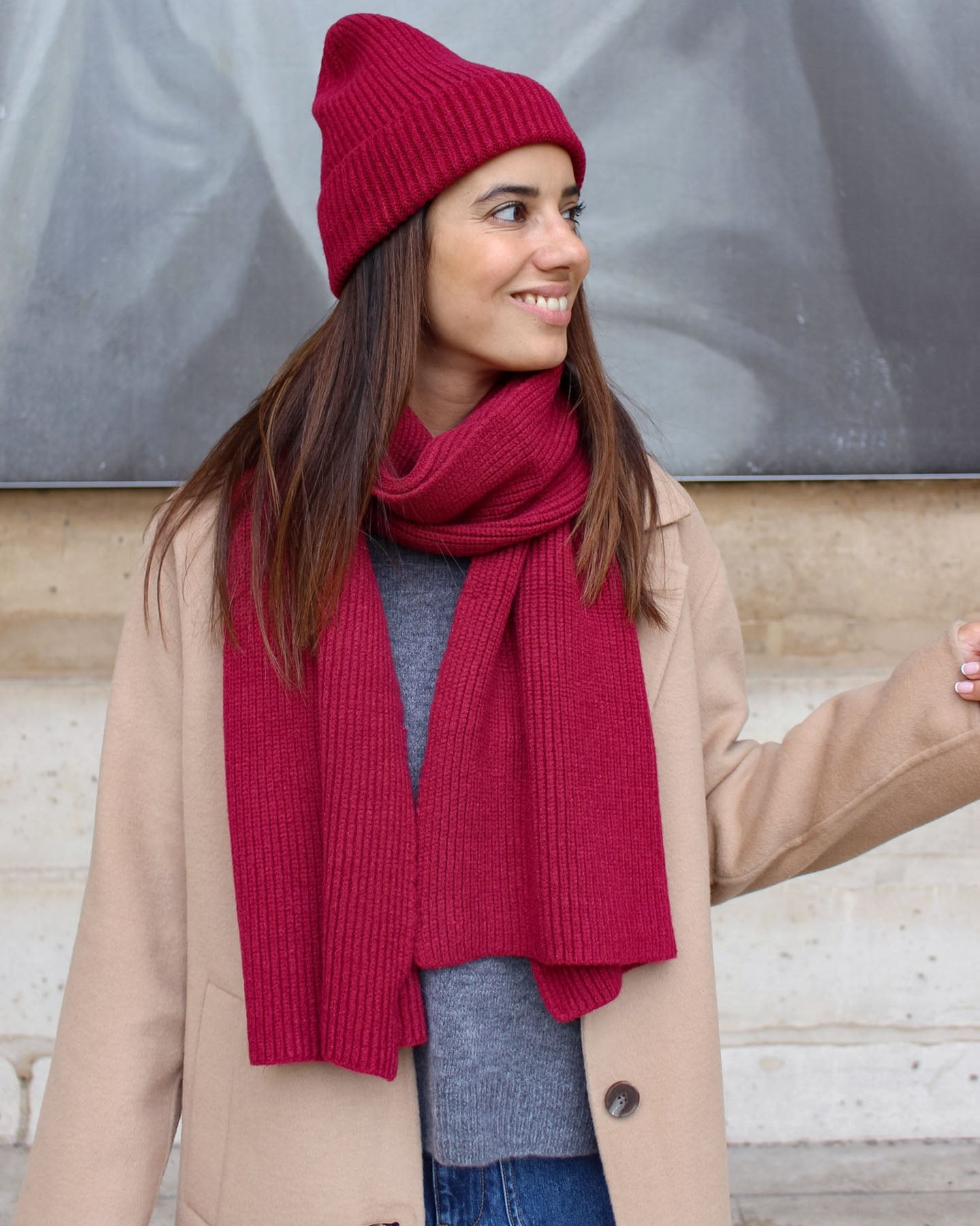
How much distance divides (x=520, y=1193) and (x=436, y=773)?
391mm

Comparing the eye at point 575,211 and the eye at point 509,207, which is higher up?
the eye at point 509,207

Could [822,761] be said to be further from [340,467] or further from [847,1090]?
[847,1090]

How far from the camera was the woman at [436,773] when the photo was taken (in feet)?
3.51

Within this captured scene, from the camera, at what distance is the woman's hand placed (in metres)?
1.02

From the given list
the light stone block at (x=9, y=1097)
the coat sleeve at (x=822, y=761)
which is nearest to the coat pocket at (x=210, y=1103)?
the coat sleeve at (x=822, y=761)

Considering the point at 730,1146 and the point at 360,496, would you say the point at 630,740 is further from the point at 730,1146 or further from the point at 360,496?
the point at 730,1146

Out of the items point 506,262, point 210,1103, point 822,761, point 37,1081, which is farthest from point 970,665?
point 37,1081

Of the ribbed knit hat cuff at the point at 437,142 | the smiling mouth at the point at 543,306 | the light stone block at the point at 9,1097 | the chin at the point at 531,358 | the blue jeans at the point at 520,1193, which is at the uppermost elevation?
the ribbed knit hat cuff at the point at 437,142

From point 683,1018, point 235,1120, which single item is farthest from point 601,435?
point 235,1120

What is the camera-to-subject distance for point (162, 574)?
1.27 metres

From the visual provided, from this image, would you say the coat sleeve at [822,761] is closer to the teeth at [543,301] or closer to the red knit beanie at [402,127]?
the teeth at [543,301]

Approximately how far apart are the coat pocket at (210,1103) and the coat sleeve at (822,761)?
53 cm

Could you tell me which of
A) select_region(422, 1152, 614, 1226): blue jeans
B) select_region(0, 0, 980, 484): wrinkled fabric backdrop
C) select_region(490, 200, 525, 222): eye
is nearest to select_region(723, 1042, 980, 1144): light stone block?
select_region(0, 0, 980, 484): wrinkled fabric backdrop

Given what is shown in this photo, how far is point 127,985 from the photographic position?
118cm
